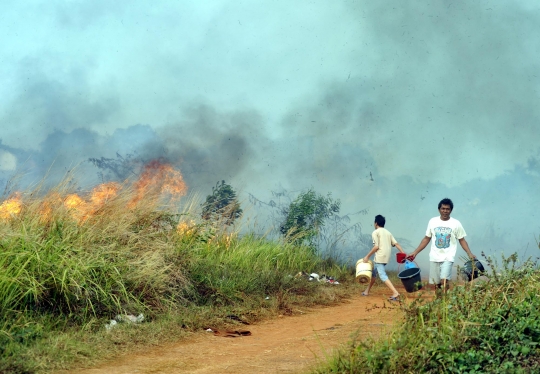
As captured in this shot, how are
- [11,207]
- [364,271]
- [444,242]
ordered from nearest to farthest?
[11,207] < [444,242] < [364,271]

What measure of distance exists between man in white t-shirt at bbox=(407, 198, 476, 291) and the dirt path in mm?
1120

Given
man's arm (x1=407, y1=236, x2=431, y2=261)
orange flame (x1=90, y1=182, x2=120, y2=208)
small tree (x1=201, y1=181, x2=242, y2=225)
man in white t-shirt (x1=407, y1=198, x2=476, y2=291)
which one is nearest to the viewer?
man in white t-shirt (x1=407, y1=198, x2=476, y2=291)

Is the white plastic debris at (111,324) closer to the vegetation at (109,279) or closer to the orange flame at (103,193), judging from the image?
the vegetation at (109,279)

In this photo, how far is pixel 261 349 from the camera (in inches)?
276

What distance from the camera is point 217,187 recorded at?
52.6 feet

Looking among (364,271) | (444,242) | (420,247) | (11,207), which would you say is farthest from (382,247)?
(11,207)

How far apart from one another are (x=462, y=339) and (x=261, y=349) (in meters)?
2.67

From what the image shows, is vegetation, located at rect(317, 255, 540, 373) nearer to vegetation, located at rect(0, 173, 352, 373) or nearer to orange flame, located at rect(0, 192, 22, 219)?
vegetation, located at rect(0, 173, 352, 373)

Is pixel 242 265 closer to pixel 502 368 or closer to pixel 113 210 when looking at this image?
pixel 113 210

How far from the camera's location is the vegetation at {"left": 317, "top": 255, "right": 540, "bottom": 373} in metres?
4.81

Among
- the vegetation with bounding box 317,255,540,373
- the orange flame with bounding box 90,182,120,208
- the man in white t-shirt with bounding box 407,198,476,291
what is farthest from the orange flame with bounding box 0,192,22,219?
the man in white t-shirt with bounding box 407,198,476,291

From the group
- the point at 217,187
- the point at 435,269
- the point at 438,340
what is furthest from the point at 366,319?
the point at 217,187

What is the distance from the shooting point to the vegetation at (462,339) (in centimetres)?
481

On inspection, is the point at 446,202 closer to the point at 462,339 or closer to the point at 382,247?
the point at 382,247
